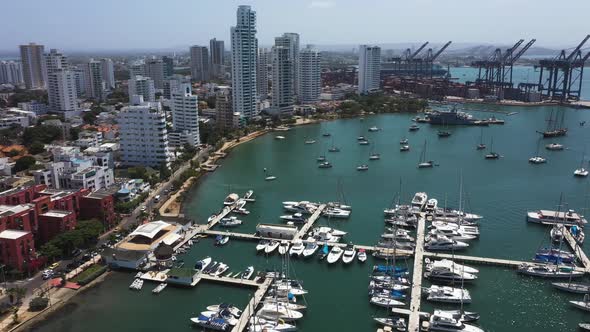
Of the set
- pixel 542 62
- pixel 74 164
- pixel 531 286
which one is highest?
pixel 542 62

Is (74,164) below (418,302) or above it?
above

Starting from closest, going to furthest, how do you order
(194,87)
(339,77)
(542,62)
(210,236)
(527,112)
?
(210,236)
(527,112)
(542,62)
(194,87)
(339,77)

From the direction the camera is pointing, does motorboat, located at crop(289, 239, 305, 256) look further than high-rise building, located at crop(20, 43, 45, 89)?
No

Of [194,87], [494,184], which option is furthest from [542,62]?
[194,87]

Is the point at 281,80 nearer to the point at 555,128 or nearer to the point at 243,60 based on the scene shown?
the point at 243,60

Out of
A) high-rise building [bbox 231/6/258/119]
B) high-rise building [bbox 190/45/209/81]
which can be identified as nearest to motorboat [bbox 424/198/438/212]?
high-rise building [bbox 231/6/258/119]

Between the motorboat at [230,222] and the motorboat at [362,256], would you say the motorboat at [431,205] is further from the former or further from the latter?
the motorboat at [230,222]

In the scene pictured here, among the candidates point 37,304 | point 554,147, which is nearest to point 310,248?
point 37,304

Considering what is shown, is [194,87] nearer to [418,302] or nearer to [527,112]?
[527,112]

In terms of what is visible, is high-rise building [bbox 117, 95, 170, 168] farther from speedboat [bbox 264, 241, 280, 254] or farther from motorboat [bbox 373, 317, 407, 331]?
motorboat [bbox 373, 317, 407, 331]
